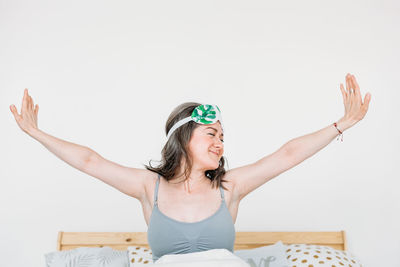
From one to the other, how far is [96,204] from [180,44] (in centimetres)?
130

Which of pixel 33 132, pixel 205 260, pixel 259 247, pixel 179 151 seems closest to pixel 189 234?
pixel 205 260

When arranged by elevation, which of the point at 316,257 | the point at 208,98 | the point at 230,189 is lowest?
the point at 316,257

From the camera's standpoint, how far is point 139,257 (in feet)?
8.38

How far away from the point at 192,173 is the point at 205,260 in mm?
544

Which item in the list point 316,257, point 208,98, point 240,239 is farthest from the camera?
point 208,98

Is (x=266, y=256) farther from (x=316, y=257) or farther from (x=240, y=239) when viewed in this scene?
(x=240, y=239)

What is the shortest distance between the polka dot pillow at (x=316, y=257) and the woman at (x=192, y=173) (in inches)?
28.1

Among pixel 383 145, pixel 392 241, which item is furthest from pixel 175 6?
pixel 392 241

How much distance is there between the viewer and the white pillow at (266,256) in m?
2.44

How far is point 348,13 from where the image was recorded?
310cm

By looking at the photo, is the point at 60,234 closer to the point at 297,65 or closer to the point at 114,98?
the point at 114,98

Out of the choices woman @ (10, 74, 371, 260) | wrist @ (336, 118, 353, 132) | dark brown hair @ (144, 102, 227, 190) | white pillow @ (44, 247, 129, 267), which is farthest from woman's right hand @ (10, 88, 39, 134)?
wrist @ (336, 118, 353, 132)

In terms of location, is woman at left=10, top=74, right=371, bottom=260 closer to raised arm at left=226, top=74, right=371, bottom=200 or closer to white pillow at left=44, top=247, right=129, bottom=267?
raised arm at left=226, top=74, right=371, bottom=200

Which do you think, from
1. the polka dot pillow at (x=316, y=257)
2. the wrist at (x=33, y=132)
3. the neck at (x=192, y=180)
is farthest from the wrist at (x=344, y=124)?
the wrist at (x=33, y=132)
